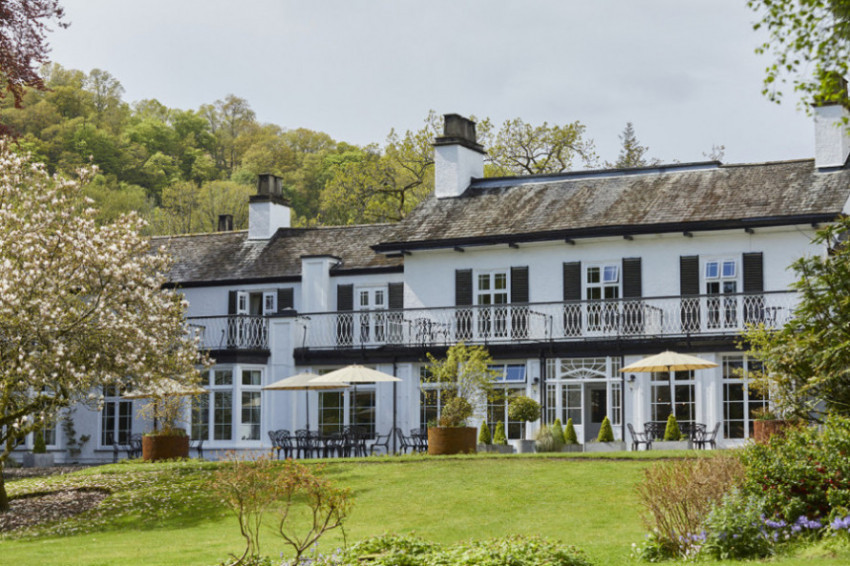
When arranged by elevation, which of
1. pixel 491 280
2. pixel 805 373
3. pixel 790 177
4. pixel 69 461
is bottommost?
pixel 69 461

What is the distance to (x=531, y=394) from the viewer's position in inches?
1242

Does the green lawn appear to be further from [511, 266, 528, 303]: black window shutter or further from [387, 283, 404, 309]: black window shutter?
[387, 283, 404, 309]: black window shutter

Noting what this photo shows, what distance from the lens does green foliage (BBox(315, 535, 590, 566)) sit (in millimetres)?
12406

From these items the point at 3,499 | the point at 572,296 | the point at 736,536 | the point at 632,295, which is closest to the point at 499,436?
the point at 572,296

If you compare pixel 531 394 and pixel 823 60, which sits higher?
pixel 823 60

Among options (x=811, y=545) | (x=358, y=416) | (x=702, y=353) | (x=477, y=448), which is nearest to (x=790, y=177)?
(x=702, y=353)

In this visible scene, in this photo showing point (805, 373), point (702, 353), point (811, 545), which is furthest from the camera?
point (702, 353)

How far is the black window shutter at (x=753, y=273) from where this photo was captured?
Answer: 2977cm

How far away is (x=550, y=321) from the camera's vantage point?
3164cm

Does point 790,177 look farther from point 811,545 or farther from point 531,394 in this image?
point 811,545

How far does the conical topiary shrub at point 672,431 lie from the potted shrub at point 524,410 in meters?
3.01

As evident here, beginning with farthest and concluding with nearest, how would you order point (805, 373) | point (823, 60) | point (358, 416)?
1. point (358, 416)
2. point (805, 373)
3. point (823, 60)

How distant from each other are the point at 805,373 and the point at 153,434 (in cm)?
1547

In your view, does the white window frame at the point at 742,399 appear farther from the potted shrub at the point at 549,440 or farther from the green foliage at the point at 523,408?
the green foliage at the point at 523,408
